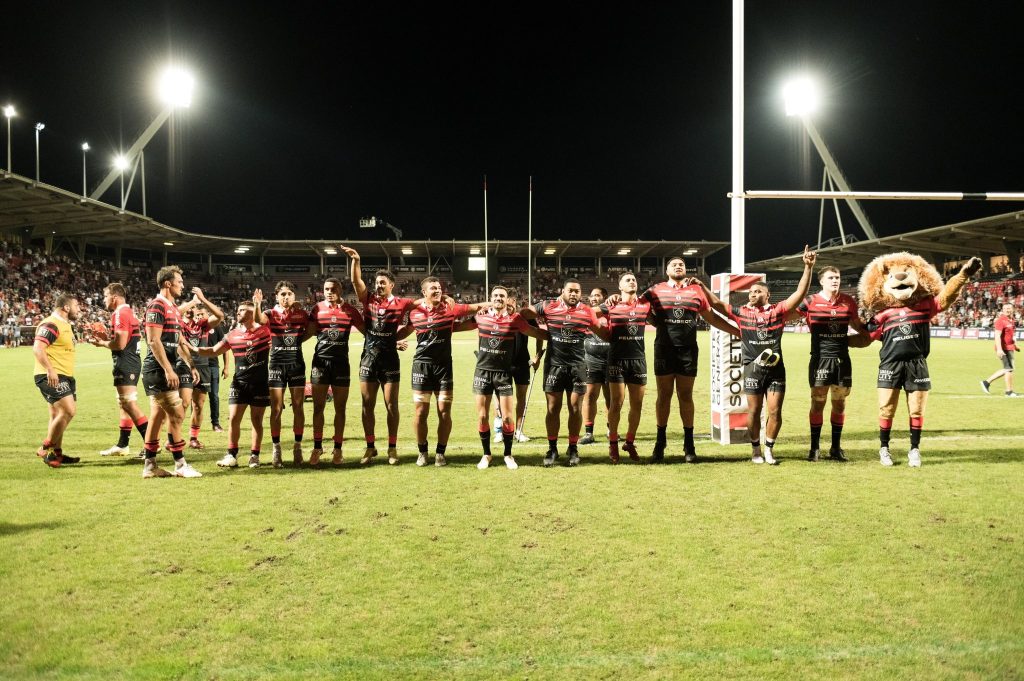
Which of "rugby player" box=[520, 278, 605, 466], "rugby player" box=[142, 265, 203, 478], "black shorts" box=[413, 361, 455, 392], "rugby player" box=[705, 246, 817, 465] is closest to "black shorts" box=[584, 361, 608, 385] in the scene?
"rugby player" box=[520, 278, 605, 466]

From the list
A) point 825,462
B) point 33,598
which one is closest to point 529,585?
point 33,598

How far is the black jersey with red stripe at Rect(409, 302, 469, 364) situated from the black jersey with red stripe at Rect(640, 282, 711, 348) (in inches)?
91.3

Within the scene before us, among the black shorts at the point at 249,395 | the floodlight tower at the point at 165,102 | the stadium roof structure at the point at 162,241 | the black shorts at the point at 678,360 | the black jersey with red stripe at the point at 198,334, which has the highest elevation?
the floodlight tower at the point at 165,102

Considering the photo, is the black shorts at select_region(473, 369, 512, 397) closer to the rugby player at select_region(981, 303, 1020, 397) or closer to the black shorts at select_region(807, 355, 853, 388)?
the black shorts at select_region(807, 355, 853, 388)

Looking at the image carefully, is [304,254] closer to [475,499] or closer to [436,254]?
[436,254]

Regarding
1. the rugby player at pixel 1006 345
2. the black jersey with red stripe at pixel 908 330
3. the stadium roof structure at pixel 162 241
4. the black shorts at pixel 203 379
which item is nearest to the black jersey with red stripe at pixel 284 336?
the black shorts at pixel 203 379

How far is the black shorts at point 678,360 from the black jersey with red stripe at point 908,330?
7.02 feet

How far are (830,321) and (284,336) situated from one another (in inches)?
259

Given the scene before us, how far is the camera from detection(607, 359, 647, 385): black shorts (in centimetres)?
773

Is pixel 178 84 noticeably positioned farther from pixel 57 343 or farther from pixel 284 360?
pixel 284 360

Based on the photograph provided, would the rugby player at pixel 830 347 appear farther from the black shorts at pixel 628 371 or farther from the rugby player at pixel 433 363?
the rugby player at pixel 433 363

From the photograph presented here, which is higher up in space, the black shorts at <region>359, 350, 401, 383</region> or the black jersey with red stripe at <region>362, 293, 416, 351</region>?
the black jersey with red stripe at <region>362, 293, 416, 351</region>

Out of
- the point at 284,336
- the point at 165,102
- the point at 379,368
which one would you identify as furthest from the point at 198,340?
the point at 165,102

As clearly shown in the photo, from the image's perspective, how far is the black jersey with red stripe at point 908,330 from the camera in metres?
7.33
